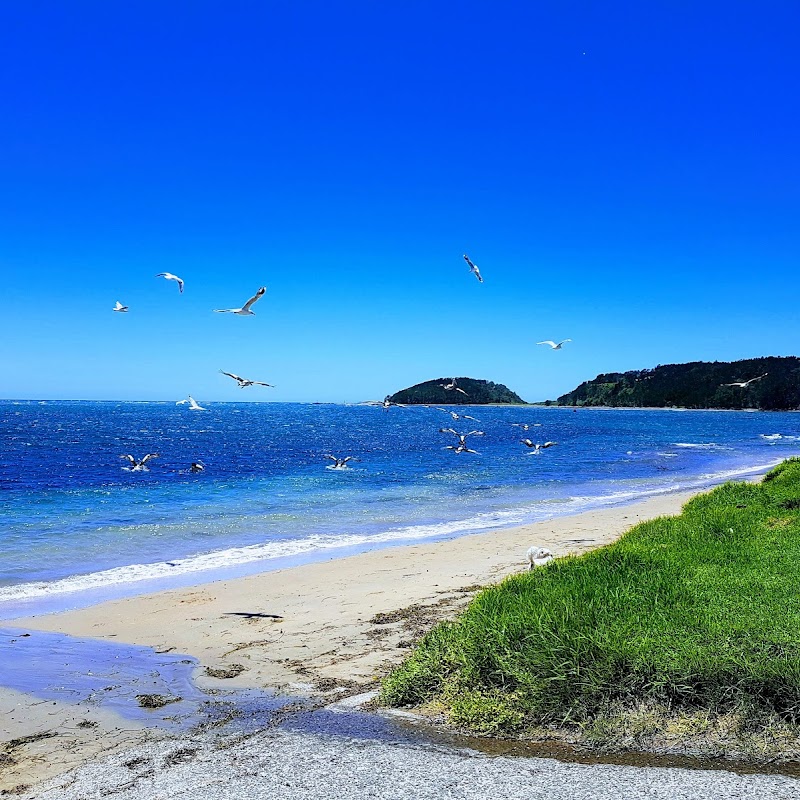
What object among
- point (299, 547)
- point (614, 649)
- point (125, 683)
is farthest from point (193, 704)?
point (299, 547)

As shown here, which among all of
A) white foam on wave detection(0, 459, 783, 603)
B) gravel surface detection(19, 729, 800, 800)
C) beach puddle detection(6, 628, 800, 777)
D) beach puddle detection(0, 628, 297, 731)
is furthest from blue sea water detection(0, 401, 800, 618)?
gravel surface detection(19, 729, 800, 800)

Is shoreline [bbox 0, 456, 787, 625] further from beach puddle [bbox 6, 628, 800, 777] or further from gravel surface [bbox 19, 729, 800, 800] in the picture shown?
gravel surface [bbox 19, 729, 800, 800]

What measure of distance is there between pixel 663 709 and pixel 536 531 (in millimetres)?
16382

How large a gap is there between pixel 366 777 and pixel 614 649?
2698 millimetres

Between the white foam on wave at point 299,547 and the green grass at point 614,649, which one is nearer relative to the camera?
the green grass at point 614,649

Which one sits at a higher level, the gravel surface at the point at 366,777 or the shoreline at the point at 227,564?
the gravel surface at the point at 366,777

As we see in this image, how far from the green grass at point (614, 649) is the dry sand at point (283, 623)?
139 cm

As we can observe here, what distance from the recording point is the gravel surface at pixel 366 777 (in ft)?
17.4

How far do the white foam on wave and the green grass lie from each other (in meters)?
10.3

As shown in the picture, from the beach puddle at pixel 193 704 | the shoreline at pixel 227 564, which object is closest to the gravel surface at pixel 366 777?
the beach puddle at pixel 193 704

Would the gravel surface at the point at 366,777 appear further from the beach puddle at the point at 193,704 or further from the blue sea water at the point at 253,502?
the blue sea water at the point at 253,502

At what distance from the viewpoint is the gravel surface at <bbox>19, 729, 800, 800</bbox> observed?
5.30 m

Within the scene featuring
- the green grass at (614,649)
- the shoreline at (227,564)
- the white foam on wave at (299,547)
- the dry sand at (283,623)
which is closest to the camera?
the green grass at (614,649)

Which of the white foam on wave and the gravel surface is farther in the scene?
the white foam on wave
